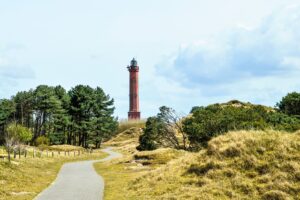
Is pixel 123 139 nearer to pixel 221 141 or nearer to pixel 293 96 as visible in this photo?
pixel 293 96

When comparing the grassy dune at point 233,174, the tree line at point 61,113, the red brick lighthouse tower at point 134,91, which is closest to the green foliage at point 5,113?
the tree line at point 61,113

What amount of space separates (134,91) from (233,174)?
413ft

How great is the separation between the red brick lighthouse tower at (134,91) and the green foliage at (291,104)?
74.8 metres

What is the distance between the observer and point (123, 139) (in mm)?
145375

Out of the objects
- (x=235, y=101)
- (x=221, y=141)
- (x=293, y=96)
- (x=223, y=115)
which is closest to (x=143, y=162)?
(x=223, y=115)

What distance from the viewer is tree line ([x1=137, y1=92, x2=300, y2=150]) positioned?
186 feet

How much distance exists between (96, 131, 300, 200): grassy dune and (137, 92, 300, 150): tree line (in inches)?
805

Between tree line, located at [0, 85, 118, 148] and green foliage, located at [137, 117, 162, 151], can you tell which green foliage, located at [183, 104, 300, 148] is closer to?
green foliage, located at [137, 117, 162, 151]

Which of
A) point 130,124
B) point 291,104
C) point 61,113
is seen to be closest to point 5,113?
point 61,113

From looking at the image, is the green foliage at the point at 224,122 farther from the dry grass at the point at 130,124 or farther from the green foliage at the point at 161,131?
the dry grass at the point at 130,124

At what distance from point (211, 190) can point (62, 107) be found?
96.8 meters

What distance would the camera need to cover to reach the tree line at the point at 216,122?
186ft

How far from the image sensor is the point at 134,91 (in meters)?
149

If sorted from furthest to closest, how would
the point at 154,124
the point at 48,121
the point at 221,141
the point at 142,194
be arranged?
the point at 48,121, the point at 154,124, the point at 221,141, the point at 142,194
